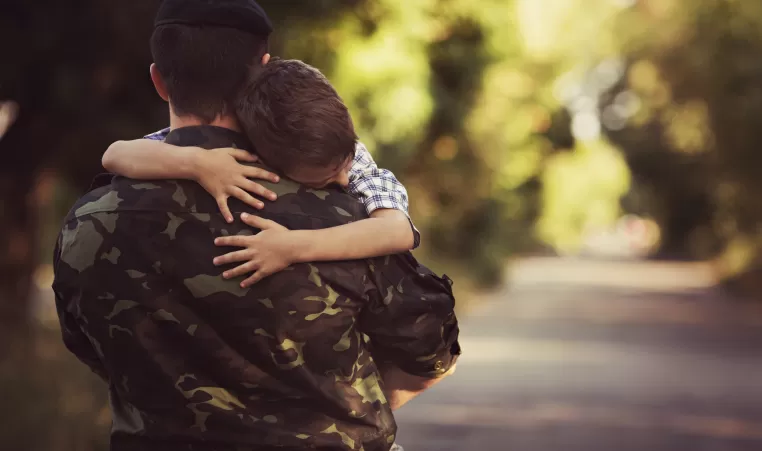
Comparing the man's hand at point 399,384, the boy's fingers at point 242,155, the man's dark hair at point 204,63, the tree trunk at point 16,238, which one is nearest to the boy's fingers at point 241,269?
the boy's fingers at point 242,155

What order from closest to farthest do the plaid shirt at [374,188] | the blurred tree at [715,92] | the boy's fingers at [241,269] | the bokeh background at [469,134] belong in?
1. the boy's fingers at [241,269]
2. the plaid shirt at [374,188]
3. the bokeh background at [469,134]
4. the blurred tree at [715,92]

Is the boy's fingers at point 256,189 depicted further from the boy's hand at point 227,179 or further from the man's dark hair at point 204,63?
the man's dark hair at point 204,63

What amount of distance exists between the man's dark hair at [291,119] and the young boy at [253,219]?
A: 0.11 feet

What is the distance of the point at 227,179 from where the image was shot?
7.90ft

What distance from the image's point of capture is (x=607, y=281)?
46.2 m

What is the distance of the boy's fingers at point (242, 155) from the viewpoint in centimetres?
249

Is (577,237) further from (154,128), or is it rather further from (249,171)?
(249,171)

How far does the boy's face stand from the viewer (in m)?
2.48

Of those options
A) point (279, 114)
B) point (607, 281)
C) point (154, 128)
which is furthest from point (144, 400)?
point (607, 281)

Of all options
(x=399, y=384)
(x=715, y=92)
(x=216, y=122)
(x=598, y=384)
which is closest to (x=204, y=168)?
(x=216, y=122)

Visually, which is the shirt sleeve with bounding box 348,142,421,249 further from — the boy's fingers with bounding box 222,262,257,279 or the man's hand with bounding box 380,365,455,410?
the boy's fingers with bounding box 222,262,257,279

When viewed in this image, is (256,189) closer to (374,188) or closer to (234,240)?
(234,240)

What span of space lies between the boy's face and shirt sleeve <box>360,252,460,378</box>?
19 centimetres

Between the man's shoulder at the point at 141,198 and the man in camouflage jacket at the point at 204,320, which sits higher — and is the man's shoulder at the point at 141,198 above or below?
above
